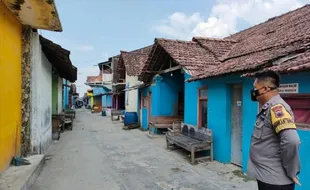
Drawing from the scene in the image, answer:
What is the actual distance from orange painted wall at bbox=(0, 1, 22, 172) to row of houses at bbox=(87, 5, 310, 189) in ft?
16.2

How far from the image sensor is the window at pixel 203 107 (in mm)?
9203

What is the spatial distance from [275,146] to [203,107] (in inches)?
276

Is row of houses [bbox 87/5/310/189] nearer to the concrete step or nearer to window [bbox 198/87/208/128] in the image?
window [bbox 198/87/208/128]

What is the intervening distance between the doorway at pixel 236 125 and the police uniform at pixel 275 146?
16.8ft

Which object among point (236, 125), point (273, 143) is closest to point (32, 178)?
point (273, 143)

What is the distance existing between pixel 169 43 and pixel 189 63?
1888mm

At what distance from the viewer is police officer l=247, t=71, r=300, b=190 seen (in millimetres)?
2275

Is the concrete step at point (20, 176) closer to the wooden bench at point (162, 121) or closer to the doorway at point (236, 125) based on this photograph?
the doorway at point (236, 125)

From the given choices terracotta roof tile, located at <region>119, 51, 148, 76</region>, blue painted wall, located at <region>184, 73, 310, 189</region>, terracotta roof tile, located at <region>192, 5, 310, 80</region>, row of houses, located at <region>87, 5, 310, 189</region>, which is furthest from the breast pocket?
terracotta roof tile, located at <region>119, 51, 148, 76</region>

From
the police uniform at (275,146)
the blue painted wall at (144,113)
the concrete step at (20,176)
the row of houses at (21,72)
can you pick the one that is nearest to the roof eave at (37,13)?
the row of houses at (21,72)

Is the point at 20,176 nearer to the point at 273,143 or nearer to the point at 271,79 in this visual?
the point at 273,143

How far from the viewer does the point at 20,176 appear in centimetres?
520

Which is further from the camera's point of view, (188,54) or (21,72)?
(188,54)

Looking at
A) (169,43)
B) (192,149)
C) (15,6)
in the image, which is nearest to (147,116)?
(169,43)
